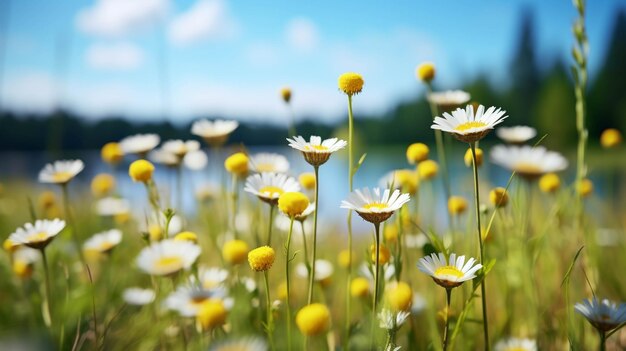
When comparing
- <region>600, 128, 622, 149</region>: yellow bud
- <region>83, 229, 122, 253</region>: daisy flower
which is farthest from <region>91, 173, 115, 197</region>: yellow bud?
<region>600, 128, 622, 149</region>: yellow bud

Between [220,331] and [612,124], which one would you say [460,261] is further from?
[612,124]

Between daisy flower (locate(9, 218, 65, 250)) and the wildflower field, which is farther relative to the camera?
daisy flower (locate(9, 218, 65, 250))

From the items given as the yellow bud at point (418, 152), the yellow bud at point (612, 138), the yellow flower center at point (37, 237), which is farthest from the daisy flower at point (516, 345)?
the yellow bud at point (612, 138)

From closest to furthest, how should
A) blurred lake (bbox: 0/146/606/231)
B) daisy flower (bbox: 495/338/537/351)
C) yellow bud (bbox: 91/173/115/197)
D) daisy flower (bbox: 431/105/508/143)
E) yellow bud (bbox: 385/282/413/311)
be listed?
1. daisy flower (bbox: 431/105/508/143)
2. yellow bud (bbox: 385/282/413/311)
3. daisy flower (bbox: 495/338/537/351)
4. blurred lake (bbox: 0/146/606/231)
5. yellow bud (bbox: 91/173/115/197)

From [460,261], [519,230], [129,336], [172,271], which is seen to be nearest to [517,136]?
[519,230]

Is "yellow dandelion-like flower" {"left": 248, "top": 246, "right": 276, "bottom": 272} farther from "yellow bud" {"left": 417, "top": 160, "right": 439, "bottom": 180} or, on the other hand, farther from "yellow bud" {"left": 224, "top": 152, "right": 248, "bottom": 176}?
"yellow bud" {"left": 417, "top": 160, "right": 439, "bottom": 180}

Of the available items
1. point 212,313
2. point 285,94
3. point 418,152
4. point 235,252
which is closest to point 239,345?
point 212,313
